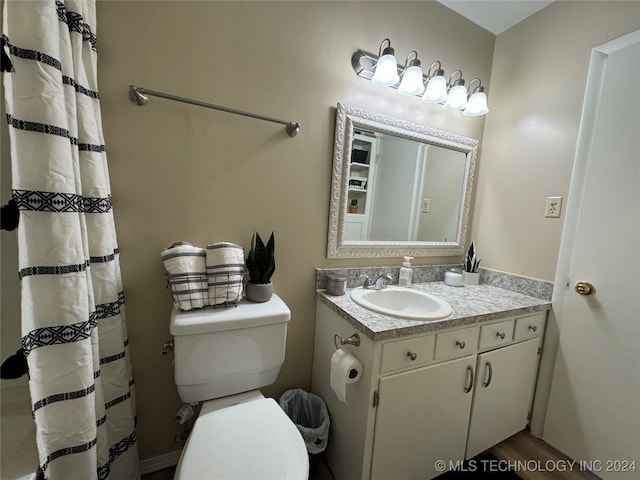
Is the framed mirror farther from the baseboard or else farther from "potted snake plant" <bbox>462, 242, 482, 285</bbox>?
the baseboard

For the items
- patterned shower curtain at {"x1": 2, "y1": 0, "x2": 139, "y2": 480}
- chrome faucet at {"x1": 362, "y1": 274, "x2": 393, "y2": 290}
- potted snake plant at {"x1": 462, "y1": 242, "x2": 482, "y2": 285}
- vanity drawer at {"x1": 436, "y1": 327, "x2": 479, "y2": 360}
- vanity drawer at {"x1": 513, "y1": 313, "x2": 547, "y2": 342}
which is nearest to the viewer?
patterned shower curtain at {"x1": 2, "y1": 0, "x2": 139, "y2": 480}

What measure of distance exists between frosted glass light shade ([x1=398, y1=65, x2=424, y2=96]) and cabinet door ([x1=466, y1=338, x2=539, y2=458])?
51.4 inches

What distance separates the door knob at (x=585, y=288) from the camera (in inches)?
47.9

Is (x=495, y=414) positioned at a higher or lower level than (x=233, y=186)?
lower

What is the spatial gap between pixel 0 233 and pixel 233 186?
734 millimetres

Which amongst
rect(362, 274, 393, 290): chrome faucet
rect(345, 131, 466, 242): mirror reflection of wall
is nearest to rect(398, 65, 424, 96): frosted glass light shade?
rect(345, 131, 466, 242): mirror reflection of wall

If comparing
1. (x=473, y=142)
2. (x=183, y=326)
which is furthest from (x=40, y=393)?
(x=473, y=142)

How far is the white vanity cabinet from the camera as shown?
95 centimetres

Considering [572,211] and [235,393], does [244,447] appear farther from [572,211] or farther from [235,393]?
[572,211]

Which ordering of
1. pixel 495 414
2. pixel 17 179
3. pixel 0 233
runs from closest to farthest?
pixel 17 179 → pixel 0 233 → pixel 495 414

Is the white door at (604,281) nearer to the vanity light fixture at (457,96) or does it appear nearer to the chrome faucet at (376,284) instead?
the vanity light fixture at (457,96)

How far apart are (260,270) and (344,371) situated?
52 centimetres

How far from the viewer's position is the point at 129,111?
94 cm

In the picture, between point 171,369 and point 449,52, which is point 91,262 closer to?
point 171,369
